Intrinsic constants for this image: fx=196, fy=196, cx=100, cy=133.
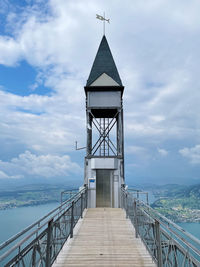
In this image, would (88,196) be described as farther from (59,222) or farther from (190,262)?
(190,262)

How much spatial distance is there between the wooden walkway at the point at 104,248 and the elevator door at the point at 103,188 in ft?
17.0

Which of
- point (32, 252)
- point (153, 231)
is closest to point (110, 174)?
point (153, 231)

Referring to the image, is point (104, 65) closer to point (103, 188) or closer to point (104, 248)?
point (103, 188)

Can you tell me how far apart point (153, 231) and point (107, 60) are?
14.7 m

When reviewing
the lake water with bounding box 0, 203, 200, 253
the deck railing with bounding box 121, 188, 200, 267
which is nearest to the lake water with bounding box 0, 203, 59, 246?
the lake water with bounding box 0, 203, 200, 253

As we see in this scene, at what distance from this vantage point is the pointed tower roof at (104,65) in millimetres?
14908

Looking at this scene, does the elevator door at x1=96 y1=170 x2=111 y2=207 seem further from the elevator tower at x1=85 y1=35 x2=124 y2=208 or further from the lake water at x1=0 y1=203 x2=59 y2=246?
the lake water at x1=0 y1=203 x2=59 y2=246

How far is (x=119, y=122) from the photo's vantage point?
1421cm

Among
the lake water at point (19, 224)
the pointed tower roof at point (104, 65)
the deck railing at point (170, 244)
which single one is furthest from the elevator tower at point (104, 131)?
the lake water at point (19, 224)

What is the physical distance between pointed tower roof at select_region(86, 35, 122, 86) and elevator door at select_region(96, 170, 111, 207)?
6.60 m

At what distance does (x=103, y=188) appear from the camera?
12.9m

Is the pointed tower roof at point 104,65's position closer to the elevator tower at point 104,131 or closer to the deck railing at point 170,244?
the elevator tower at point 104,131

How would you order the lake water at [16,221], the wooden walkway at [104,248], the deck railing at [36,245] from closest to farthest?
the deck railing at [36,245]
the wooden walkway at [104,248]
the lake water at [16,221]

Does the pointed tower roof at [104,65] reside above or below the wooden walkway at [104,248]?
above
